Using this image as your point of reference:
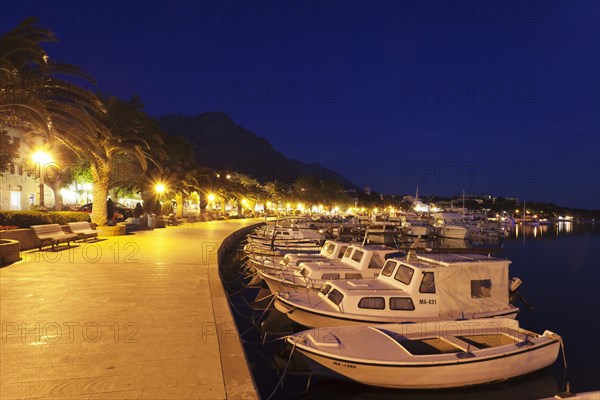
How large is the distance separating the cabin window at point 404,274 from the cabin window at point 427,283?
1.34 ft

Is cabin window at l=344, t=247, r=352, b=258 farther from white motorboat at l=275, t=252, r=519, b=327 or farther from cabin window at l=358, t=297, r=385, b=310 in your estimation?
cabin window at l=358, t=297, r=385, b=310

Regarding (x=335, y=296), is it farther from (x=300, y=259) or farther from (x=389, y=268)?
(x=300, y=259)

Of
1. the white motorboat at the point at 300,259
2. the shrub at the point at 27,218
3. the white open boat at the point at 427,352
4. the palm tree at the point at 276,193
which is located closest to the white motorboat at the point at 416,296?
the white open boat at the point at 427,352

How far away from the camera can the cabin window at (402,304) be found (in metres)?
11.5

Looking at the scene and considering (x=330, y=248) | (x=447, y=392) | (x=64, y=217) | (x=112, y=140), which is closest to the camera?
(x=447, y=392)

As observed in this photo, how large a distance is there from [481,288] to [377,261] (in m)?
4.42

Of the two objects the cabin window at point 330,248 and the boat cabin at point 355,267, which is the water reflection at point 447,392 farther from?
the cabin window at point 330,248

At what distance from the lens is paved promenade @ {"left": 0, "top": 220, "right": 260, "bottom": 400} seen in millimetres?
5113

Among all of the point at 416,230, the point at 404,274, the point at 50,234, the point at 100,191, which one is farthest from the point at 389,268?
the point at 416,230

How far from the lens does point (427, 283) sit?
1179 cm

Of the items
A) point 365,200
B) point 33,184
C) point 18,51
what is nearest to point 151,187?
point 33,184

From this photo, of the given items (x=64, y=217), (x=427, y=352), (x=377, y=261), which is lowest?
(x=427, y=352)

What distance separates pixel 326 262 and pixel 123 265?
26.4 ft

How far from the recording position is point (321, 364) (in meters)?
8.26
